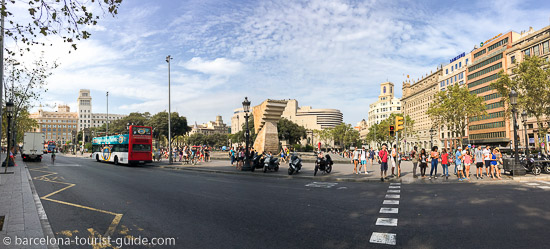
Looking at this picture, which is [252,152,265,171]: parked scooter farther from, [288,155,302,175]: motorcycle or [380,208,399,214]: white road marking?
[380,208,399,214]: white road marking

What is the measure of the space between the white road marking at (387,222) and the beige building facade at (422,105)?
91141 mm

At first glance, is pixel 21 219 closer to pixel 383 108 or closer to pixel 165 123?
pixel 165 123

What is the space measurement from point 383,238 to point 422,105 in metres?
110

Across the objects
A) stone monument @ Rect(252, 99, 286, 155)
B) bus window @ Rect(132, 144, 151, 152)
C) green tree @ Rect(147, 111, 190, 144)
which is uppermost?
green tree @ Rect(147, 111, 190, 144)

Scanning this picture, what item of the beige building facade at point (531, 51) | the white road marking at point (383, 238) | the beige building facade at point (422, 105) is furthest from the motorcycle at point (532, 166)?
the beige building facade at point (422, 105)

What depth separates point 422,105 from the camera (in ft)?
346

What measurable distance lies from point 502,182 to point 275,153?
2270 centimetres

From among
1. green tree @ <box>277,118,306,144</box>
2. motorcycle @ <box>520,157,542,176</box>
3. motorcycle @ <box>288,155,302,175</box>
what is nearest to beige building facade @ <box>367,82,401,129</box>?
green tree @ <box>277,118,306,144</box>

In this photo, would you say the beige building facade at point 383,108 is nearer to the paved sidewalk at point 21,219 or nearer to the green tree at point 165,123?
the green tree at point 165,123

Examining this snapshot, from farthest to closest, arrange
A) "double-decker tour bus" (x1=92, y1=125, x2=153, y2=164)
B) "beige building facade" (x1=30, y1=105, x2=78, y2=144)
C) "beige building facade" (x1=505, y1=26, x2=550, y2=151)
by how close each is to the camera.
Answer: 1. "beige building facade" (x1=30, y1=105, x2=78, y2=144)
2. "beige building facade" (x1=505, y1=26, x2=550, y2=151)
3. "double-decker tour bus" (x1=92, y1=125, x2=153, y2=164)

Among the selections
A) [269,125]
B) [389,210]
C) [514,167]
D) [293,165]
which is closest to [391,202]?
[389,210]

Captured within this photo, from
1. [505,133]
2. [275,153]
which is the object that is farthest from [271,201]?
[505,133]

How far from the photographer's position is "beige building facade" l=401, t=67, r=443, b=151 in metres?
96.3

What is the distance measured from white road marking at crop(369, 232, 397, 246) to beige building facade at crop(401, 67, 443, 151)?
92.5 metres
